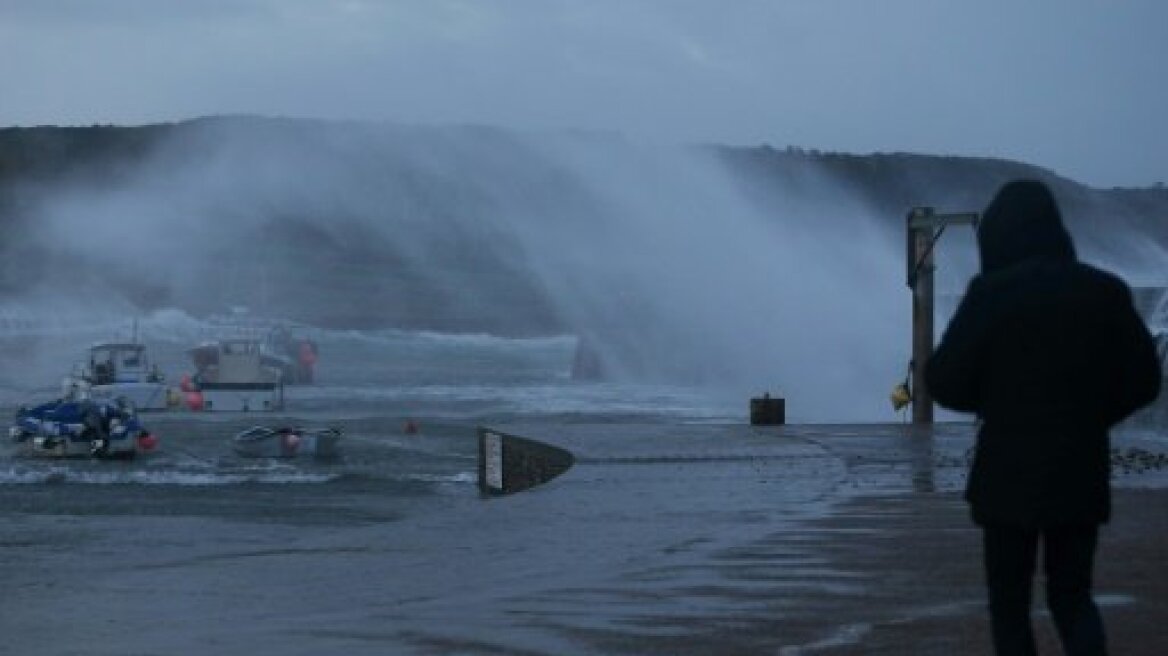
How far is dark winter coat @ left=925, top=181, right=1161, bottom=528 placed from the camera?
5047 mm

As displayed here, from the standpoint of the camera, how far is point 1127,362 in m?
5.15

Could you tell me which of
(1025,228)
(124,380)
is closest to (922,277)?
(1025,228)

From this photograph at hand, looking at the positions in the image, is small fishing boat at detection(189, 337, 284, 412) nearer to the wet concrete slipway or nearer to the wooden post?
the wet concrete slipway

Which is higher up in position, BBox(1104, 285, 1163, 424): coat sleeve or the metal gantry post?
the metal gantry post

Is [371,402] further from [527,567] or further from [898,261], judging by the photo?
[527,567]

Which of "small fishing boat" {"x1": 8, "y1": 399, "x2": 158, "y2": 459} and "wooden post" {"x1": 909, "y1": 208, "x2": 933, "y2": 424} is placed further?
"small fishing boat" {"x1": 8, "y1": 399, "x2": 158, "y2": 459}

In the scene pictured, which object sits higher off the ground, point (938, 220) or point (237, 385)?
point (938, 220)

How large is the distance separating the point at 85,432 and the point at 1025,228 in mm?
24093

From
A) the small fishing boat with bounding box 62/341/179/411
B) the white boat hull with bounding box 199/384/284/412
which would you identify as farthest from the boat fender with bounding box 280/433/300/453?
the white boat hull with bounding box 199/384/284/412

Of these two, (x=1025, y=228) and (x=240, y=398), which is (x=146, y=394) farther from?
(x=1025, y=228)

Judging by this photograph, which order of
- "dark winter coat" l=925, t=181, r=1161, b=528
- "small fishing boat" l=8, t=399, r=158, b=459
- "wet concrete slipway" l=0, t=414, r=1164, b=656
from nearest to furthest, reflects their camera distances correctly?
"dark winter coat" l=925, t=181, r=1161, b=528, "wet concrete slipway" l=0, t=414, r=1164, b=656, "small fishing boat" l=8, t=399, r=158, b=459

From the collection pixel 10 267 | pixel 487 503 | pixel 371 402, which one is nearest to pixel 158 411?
pixel 371 402

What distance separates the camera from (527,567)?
30.4ft

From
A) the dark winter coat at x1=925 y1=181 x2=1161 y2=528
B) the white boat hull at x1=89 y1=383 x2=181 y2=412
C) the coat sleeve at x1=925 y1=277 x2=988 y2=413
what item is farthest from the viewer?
the white boat hull at x1=89 y1=383 x2=181 y2=412
